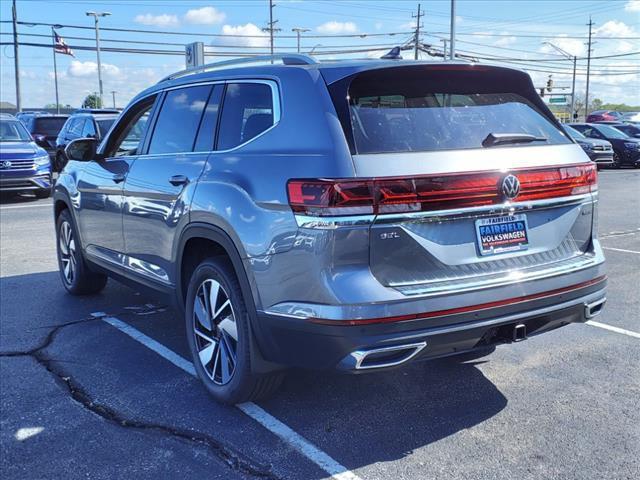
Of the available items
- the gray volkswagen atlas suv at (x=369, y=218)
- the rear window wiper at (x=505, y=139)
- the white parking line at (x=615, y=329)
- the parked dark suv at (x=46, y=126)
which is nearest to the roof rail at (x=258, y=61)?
the gray volkswagen atlas suv at (x=369, y=218)

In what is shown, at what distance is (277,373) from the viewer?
360 centimetres

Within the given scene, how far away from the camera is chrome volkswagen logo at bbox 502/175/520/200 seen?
3256 mm

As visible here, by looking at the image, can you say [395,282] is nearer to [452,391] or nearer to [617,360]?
[452,391]

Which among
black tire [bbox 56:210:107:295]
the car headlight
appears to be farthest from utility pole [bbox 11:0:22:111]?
black tire [bbox 56:210:107:295]

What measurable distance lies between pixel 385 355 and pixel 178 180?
1.83 m

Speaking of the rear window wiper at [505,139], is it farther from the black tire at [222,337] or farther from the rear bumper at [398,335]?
the black tire at [222,337]

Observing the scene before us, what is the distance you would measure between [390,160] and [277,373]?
4.49ft

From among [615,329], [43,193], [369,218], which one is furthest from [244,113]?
[43,193]

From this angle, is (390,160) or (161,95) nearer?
(390,160)

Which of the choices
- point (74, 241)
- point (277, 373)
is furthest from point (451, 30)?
point (277, 373)

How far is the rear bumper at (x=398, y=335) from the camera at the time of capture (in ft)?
9.76

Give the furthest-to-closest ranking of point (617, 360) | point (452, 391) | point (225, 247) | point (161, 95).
A: point (161, 95) → point (617, 360) → point (452, 391) → point (225, 247)

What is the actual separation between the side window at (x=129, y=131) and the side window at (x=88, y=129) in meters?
12.1

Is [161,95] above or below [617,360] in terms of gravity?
above
